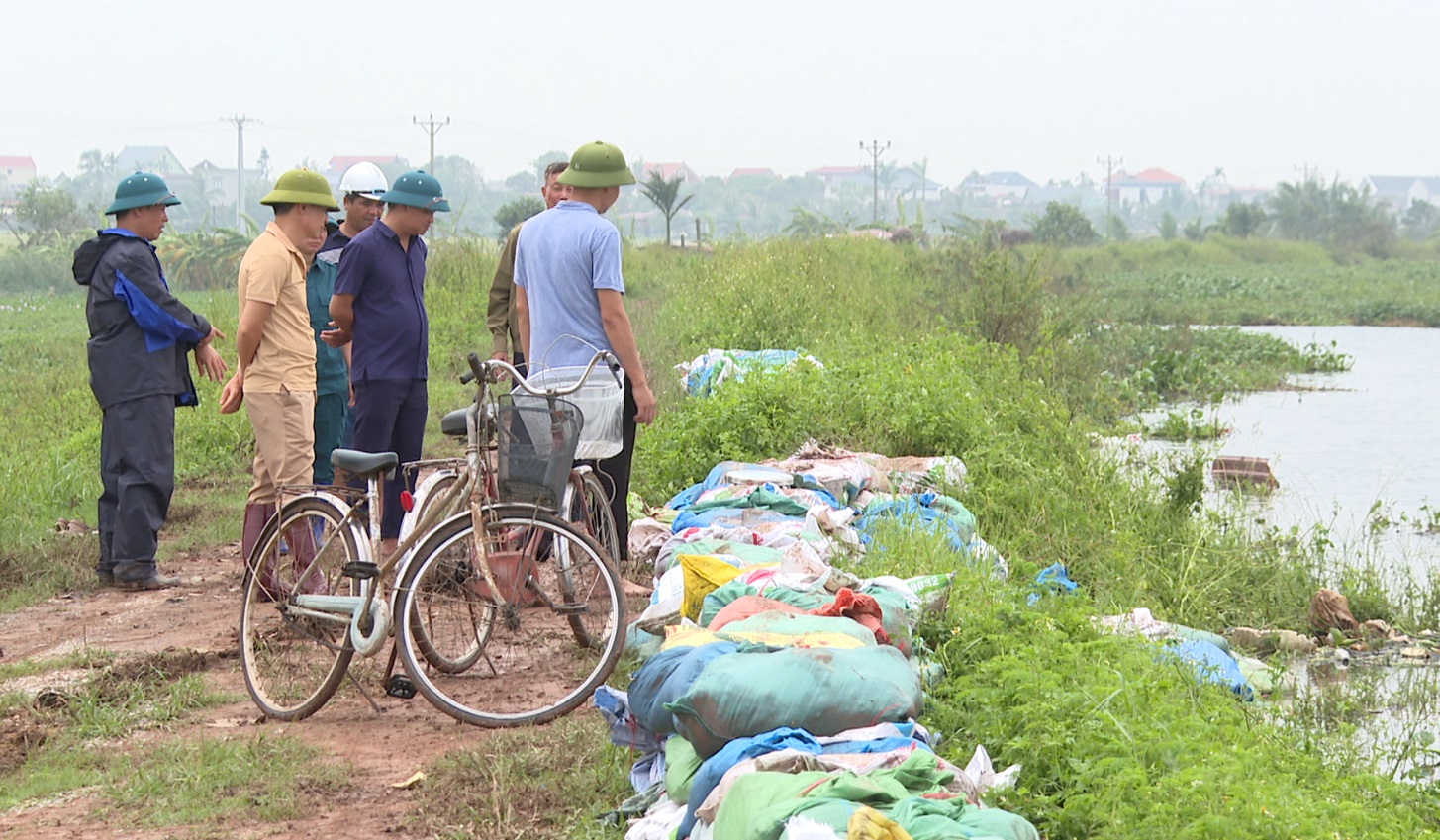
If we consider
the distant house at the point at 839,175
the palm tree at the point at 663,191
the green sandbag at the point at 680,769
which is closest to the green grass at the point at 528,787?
the green sandbag at the point at 680,769

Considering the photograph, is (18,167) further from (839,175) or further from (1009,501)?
(1009,501)

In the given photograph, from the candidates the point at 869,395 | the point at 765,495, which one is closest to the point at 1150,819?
the point at 765,495

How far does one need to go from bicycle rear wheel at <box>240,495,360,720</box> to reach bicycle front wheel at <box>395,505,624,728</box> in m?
0.29

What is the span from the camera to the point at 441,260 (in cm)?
1866

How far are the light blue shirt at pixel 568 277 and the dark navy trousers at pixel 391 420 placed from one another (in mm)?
674

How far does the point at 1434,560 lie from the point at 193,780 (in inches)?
293

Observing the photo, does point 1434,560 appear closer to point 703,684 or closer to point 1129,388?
point 703,684

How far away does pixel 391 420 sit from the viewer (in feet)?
19.5

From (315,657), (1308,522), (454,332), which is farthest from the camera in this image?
(454,332)

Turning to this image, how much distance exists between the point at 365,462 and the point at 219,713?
1.06 meters

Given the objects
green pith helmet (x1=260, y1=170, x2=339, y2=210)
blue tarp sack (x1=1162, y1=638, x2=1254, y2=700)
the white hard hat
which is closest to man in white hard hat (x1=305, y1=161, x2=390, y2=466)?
the white hard hat

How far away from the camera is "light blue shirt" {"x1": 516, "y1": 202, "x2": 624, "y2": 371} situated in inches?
215

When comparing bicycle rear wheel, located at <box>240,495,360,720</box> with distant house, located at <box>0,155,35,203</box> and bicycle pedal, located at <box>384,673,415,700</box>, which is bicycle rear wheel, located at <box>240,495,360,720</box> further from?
distant house, located at <box>0,155,35,203</box>

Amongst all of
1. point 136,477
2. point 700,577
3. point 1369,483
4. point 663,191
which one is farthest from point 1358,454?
point 663,191
